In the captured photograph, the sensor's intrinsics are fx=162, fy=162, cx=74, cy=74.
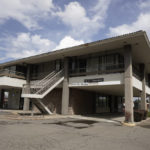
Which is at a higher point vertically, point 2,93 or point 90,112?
point 2,93

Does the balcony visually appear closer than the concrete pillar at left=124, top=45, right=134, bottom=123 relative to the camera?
No

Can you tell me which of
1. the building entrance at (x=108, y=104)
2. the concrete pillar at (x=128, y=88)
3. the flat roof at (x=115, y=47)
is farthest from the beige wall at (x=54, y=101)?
the concrete pillar at (x=128, y=88)

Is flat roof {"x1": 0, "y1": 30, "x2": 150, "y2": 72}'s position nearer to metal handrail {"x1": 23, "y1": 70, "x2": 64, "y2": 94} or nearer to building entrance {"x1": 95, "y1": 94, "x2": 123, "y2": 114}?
metal handrail {"x1": 23, "y1": 70, "x2": 64, "y2": 94}

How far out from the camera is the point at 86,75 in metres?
16.2

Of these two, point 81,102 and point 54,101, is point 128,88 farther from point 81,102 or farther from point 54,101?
point 54,101

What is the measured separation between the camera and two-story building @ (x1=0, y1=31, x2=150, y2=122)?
13.3 m

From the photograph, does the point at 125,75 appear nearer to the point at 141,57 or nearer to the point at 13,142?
the point at 141,57

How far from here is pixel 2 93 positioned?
25.2m

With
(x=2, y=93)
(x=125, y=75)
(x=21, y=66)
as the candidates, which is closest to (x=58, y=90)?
(x=21, y=66)

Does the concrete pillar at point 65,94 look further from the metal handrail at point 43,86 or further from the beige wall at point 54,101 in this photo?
the beige wall at point 54,101

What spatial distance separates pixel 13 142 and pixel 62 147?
5.80ft

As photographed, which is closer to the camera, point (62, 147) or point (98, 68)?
point (62, 147)

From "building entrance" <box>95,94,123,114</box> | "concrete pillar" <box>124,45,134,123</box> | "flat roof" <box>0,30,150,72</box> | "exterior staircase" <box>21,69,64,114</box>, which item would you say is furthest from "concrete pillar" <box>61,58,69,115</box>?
"building entrance" <box>95,94,123,114</box>

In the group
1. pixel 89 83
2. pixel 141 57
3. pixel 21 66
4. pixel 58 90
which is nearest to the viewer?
pixel 89 83
